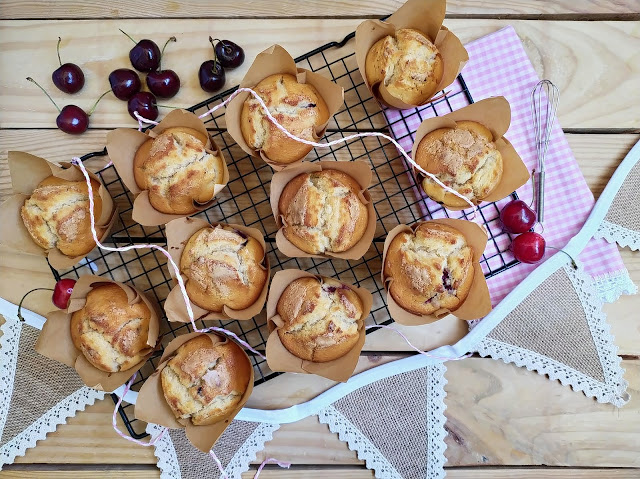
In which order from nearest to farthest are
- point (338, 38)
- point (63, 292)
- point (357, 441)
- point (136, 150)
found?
1. point (136, 150)
2. point (63, 292)
3. point (357, 441)
4. point (338, 38)

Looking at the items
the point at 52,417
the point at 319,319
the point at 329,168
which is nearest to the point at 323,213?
the point at 329,168

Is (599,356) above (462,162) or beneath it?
beneath

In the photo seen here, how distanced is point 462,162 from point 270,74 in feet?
3.35

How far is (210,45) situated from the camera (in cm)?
284

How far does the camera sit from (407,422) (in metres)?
2.68

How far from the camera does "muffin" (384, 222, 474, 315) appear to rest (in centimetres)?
229

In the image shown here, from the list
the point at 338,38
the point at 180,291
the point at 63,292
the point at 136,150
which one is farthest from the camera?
the point at 338,38

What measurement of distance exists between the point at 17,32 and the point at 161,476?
8.57 feet

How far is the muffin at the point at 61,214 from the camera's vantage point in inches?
95.9

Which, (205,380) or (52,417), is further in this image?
(52,417)

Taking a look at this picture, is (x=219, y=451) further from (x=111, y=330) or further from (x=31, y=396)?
(x=31, y=396)

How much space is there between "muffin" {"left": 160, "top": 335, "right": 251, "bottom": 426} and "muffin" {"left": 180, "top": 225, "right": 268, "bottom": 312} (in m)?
0.21

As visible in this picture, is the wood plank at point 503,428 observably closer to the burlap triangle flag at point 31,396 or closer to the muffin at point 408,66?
the burlap triangle flag at point 31,396

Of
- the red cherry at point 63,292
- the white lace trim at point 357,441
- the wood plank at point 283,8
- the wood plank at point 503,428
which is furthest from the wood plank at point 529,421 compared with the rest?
the red cherry at point 63,292
